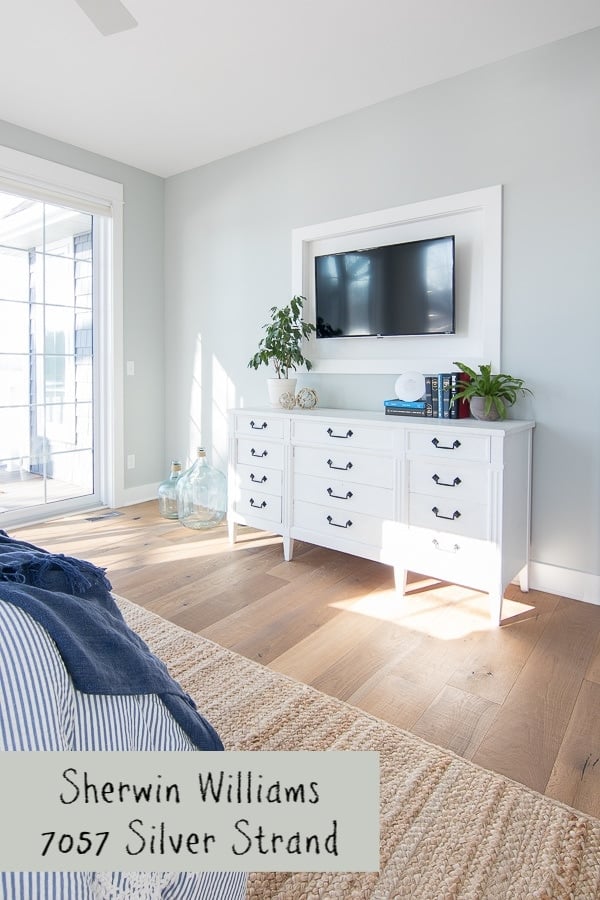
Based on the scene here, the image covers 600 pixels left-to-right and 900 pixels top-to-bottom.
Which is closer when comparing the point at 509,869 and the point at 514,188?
the point at 509,869

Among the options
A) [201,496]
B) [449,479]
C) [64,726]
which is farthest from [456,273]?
[64,726]

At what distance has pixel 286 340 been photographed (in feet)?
11.0

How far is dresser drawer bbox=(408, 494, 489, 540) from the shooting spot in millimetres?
2346

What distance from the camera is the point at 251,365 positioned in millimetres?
3469

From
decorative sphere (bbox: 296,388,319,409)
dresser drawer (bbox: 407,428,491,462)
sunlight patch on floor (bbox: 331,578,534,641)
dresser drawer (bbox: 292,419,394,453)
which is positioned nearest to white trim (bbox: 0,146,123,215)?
decorative sphere (bbox: 296,388,319,409)

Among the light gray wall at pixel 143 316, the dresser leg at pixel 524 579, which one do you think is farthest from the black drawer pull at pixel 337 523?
the light gray wall at pixel 143 316

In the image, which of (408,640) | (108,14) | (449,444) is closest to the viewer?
(108,14)

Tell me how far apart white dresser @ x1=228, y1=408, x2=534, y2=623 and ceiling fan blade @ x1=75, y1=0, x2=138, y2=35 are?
1.73 metres

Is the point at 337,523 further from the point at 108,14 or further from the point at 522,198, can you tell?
the point at 108,14

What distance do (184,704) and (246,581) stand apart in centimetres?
185

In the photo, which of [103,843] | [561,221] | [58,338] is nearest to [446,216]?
[561,221]

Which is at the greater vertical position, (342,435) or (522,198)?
(522,198)

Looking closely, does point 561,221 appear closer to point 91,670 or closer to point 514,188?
point 514,188

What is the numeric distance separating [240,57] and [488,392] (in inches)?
79.3
